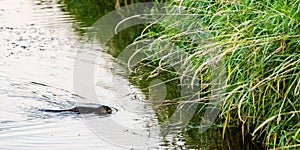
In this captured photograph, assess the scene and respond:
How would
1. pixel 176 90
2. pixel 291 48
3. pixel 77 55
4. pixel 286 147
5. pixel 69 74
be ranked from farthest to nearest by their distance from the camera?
pixel 77 55 < pixel 69 74 < pixel 176 90 < pixel 291 48 < pixel 286 147

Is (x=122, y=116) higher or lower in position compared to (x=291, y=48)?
lower

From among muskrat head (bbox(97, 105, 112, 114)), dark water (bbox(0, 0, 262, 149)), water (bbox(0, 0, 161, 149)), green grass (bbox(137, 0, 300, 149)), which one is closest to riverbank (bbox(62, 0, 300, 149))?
green grass (bbox(137, 0, 300, 149))

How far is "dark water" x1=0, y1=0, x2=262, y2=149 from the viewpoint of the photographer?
5641 mm

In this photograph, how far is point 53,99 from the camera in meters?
6.72

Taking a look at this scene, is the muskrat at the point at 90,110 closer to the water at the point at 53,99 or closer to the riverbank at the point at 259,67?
the water at the point at 53,99

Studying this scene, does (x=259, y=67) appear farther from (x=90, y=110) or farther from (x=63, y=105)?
(x=63, y=105)

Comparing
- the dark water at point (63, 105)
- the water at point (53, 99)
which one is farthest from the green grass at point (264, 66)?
the water at point (53, 99)

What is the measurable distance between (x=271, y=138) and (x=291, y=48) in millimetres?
748

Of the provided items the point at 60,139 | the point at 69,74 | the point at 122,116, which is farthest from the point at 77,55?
the point at 60,139

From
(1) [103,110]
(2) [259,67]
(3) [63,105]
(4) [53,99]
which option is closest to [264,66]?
(2) [259,67]

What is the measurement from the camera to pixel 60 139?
5.66 metres

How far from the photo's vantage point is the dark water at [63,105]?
564 cm

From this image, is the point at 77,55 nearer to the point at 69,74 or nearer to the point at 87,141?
the point at 69,74

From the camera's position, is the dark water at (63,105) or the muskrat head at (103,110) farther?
the muskrat head at (103,110)
